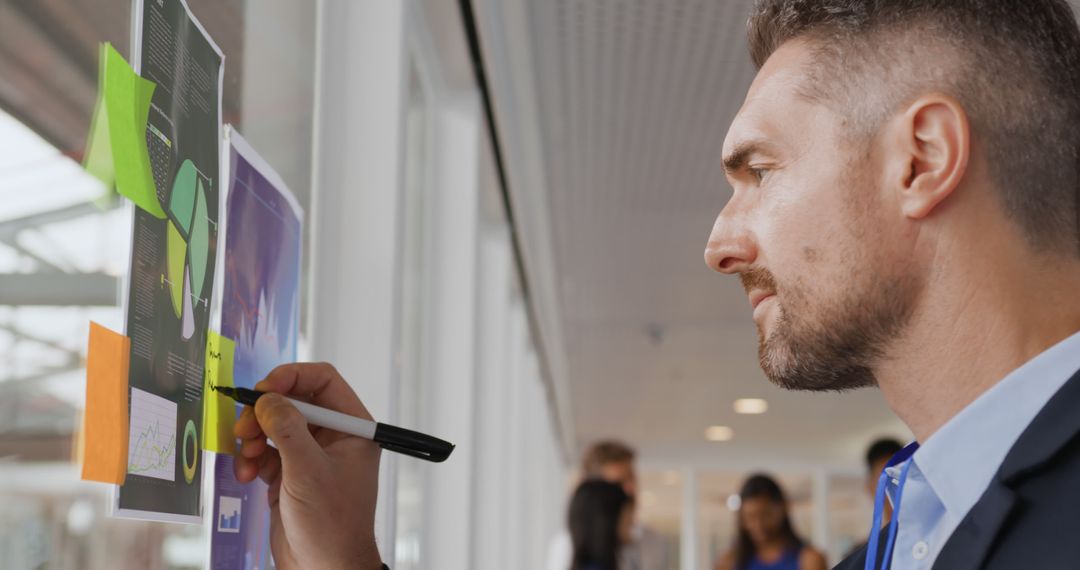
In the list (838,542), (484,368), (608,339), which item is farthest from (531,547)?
(838,542)

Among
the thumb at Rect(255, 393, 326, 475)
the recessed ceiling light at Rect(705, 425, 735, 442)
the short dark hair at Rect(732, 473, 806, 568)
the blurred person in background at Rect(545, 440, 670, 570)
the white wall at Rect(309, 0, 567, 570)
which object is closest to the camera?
the thumb at Rect(255, 393, 326, 475)

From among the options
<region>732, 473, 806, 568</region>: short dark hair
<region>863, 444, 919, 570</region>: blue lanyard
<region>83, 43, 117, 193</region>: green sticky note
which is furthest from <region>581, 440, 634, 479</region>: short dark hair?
<region>83, 43, 117, 193</region>: green sticky note

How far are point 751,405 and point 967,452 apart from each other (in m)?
7.41

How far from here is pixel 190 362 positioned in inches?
32.9

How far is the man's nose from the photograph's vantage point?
93 centimetres

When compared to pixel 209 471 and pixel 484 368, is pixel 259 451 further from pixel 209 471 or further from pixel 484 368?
pixel 484 368

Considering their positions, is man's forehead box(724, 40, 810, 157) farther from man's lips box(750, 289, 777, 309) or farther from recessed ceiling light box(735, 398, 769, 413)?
recessed ceiling light box(735, 398, 769, 413)

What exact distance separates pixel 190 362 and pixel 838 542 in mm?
11161

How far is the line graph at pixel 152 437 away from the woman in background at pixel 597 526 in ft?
7.47

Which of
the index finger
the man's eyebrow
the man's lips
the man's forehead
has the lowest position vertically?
the index finger

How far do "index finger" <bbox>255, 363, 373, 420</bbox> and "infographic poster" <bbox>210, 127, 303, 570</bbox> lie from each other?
0.04 metres

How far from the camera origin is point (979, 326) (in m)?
0.80

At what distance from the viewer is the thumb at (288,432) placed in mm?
868

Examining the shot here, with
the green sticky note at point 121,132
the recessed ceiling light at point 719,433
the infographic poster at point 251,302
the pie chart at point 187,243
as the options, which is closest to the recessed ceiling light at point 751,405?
the recessed ceiling light at point 719,433
